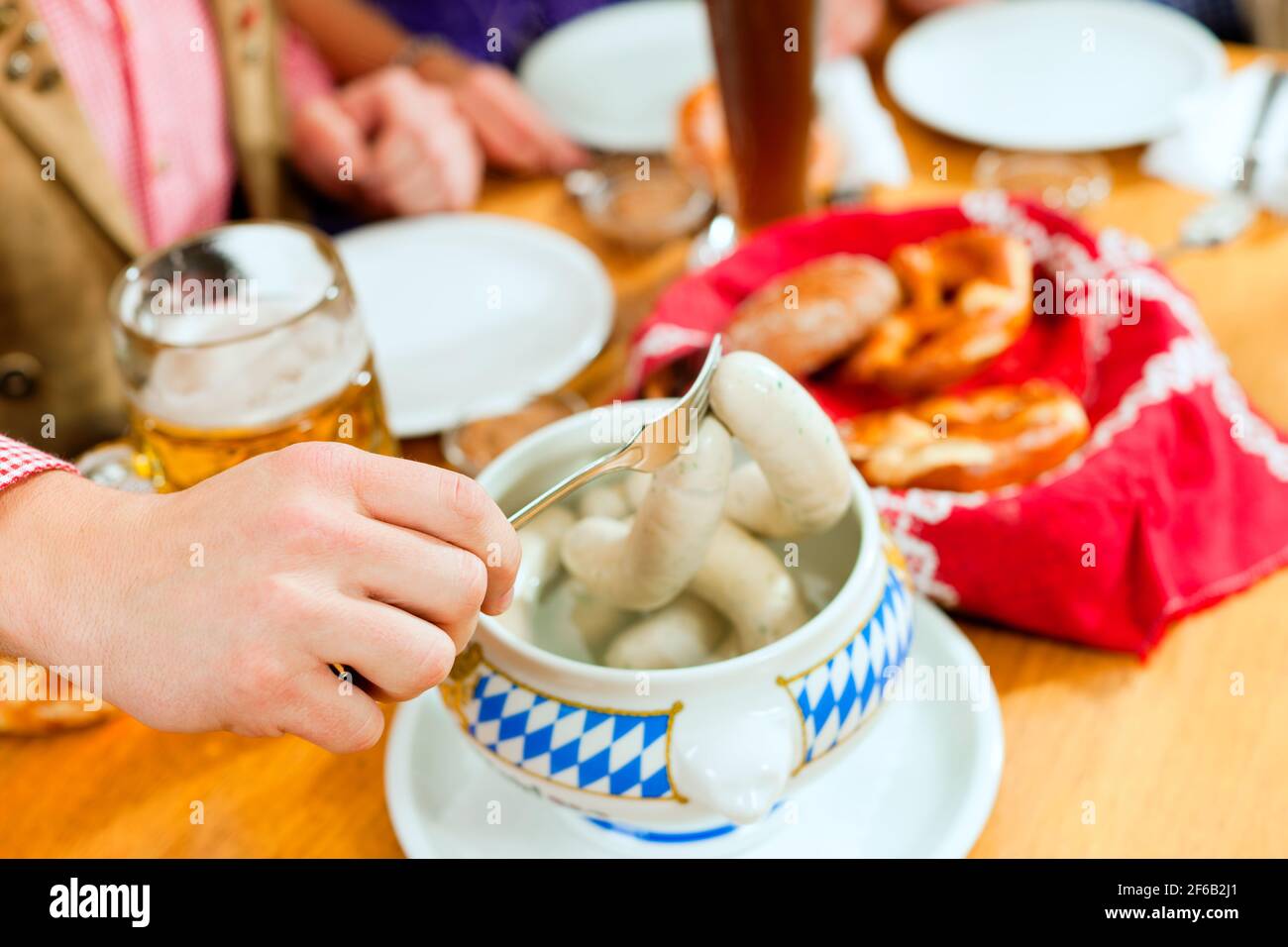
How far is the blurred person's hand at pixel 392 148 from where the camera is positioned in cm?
99

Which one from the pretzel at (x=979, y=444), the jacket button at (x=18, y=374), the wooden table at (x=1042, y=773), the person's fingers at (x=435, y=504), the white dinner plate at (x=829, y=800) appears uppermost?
the person's fingers at (x=435, y=504)

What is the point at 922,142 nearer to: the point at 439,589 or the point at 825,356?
the point at 825,356

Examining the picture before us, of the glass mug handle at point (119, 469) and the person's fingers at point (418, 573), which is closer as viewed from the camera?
the person's fingers at point (418, 573)

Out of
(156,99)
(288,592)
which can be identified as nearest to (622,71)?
(156,99)

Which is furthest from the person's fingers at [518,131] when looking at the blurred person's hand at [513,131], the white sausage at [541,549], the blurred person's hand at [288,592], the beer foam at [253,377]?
the blurred person's hand at [288,592]

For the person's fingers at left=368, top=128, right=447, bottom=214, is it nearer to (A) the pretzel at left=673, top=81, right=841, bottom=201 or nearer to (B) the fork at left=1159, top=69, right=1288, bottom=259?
(A) the pretzel at left=673, top=81, right=841, bottom=201

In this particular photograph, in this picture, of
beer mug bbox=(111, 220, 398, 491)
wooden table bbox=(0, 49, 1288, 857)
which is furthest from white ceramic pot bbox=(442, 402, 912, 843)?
beer mug bbox=(111, 220, 398, 491)

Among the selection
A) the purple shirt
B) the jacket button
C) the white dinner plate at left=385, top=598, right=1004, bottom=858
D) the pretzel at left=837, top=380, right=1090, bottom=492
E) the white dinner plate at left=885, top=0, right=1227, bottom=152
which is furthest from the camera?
the purple shirt

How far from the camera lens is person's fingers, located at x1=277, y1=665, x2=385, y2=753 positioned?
0.38 m

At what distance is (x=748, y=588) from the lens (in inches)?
18.4

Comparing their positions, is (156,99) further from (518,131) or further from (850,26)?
(850,26)

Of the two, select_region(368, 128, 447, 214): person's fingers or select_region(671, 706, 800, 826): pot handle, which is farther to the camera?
select_region(368, 128, 447, 214): person's fingers

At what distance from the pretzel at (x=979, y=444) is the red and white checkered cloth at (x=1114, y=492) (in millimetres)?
13

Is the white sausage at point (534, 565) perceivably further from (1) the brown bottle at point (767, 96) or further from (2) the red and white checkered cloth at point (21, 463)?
(1) the brown bottle at point (767, 96)
